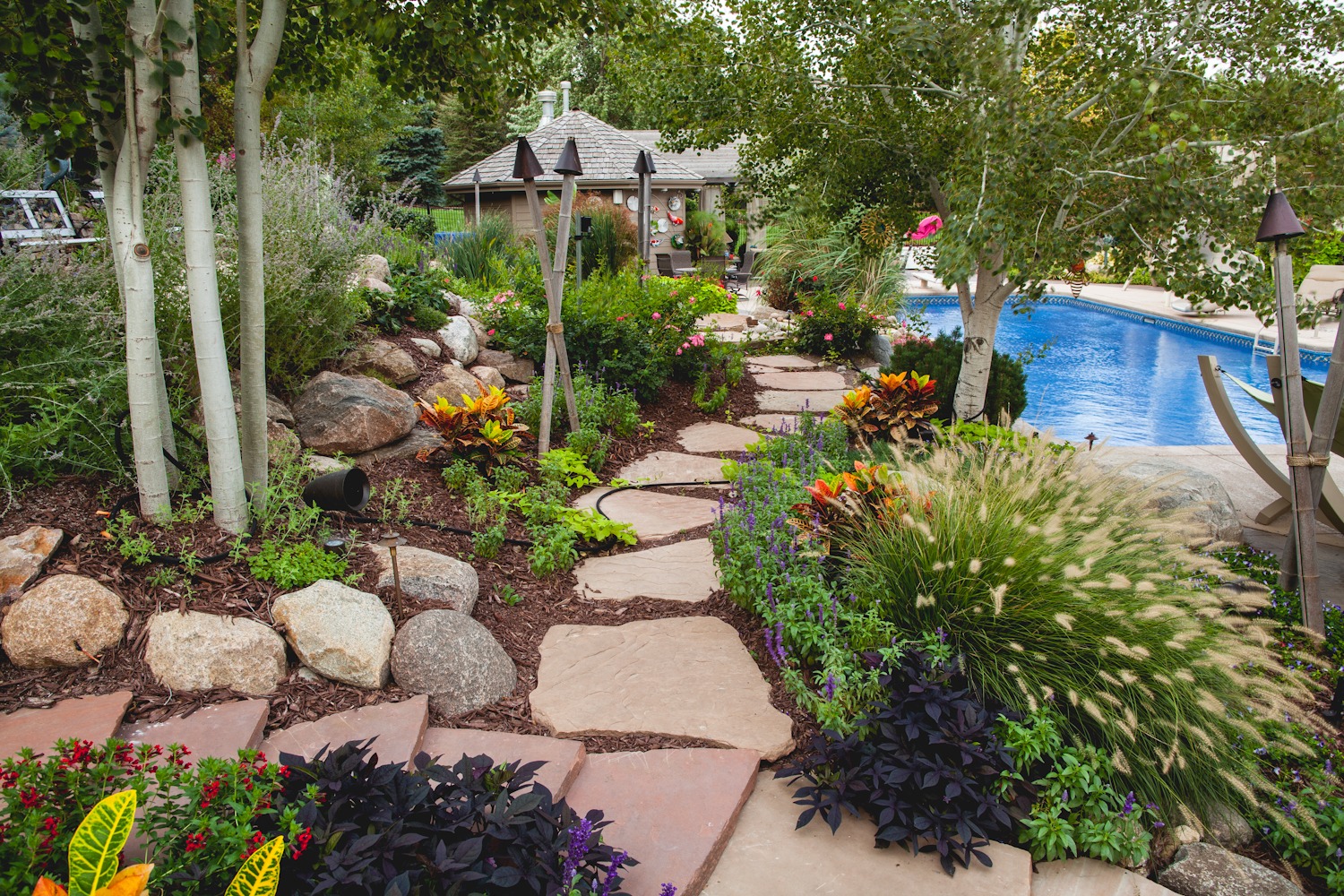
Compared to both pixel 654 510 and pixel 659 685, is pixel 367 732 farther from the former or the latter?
pixel 654 510

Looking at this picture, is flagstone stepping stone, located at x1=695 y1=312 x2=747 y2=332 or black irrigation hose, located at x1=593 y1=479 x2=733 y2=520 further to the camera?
flagstone stepping stone, located at x1=695 y1=312 x2=747 y2=332

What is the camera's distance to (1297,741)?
7.90 ft

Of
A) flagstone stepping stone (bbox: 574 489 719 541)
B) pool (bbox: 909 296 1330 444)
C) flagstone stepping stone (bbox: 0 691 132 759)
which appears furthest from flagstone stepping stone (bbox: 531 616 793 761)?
pool (bbox: 909 296 1330 444)

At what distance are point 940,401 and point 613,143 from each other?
15744 millimetres

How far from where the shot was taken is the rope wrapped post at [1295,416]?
3.09 meters

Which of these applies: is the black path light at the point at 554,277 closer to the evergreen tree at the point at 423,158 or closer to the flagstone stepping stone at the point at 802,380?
the flagstone stepping stone at the point at 802,380

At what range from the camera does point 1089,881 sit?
86.8 inches

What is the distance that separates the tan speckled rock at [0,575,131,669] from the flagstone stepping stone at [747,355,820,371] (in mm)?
6960

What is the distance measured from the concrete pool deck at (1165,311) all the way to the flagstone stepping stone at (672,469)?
560 cm

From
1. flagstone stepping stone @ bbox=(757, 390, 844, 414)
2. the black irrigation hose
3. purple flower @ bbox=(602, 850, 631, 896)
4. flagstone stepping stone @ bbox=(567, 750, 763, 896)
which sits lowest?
flagstone stepping stone @ bbox=(567, 750, 763, 896)

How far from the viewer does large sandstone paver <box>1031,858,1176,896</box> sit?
2.17 meters

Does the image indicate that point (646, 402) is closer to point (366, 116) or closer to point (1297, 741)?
point (1297, 741)

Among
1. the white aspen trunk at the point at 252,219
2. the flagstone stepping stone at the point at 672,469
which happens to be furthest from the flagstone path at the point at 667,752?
the flagstone stepping stone at the point at 672,469

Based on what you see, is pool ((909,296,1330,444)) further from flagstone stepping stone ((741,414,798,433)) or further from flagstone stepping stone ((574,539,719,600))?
flagstone stepping stone ((574,539,719,600))
